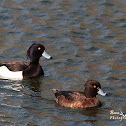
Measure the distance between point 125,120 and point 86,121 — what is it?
94cm

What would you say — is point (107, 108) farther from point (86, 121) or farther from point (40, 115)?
point (40, 115)

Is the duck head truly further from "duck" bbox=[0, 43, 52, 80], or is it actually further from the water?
"duck" bbox=[0, 43, 52, 80]

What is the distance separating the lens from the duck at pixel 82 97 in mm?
13969

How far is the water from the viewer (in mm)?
13453

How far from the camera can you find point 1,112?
13.4 metres

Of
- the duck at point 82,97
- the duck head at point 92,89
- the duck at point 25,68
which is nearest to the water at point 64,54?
the duck at point 82,97

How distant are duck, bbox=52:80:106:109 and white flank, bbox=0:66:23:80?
2.67 m

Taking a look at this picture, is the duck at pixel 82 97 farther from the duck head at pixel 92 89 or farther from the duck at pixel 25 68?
the duck at pixel 25 68

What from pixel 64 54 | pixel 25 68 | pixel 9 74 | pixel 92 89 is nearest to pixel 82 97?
pixel 92 89

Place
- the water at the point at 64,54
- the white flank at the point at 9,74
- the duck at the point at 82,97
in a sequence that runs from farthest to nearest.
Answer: the white flank at the point at 9,74
the duck at the point at 82,97
the water at the point at 64,54

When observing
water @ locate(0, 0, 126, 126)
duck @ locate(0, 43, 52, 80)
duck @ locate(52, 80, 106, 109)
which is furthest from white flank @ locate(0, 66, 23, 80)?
duck @ locate(52, 80, 106, 109)

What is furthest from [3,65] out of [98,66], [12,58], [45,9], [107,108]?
[45,9]

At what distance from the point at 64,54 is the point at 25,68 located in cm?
173

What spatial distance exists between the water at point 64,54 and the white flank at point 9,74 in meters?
0.29
